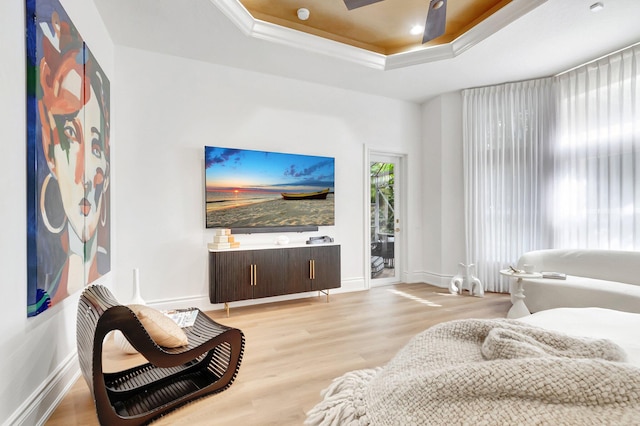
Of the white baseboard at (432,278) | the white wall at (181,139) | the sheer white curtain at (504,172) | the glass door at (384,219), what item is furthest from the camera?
the glass door at (384,219)

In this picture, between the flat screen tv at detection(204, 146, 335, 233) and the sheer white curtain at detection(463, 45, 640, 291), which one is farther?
the flat screen tv at detection(204, 146, 335, 233)

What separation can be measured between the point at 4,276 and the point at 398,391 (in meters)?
1.70

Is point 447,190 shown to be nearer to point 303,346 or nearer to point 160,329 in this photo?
point 303,346

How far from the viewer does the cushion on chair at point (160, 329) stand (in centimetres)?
175

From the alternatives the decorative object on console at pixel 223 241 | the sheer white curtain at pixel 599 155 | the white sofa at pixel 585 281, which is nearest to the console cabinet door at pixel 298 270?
the decorative object on console at pixel 223 241

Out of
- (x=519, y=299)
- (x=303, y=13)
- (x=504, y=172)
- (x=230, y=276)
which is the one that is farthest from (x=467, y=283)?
(x=303, y=13)

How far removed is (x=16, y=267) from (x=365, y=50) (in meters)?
3.63

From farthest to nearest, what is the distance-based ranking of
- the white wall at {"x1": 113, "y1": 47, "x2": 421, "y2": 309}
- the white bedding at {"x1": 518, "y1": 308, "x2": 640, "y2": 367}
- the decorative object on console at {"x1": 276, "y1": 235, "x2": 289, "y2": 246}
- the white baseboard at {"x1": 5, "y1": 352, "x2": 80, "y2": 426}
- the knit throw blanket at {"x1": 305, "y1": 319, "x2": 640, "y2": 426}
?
the decorative object on console at {"x1": 276, "y1": 235, "x2": 289, "y2": 246}
the white wall at {"x1": 113, "y1": 47, "x2": 421, "y2": 309}
the white baseboard at {"x1": 5, "y1": 352, "x2": 80, "y2": 426}
the white bedding at {"x1": 518, "y1": 308, "x2": 640, "y2": 367}
the knit throw blanket at {"x1": 305, "y1": 319, "x2": 640, "y2": 426}

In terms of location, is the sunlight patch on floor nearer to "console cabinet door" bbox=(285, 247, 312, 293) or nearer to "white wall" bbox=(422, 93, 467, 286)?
"white wall" bbox=(422, 93, 467, 286)

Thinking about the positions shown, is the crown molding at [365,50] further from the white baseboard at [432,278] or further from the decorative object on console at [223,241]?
the white baseboard at [432,278]

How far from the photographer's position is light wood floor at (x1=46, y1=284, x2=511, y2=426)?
172cm

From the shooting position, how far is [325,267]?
3855 mm

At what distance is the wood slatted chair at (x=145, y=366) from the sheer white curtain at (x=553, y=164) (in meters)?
3.79

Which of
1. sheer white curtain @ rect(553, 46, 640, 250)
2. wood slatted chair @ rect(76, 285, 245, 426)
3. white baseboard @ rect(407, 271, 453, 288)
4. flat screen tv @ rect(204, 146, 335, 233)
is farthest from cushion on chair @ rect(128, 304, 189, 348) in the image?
sheer white curtain @ rect(553, 46, 640, 250)
